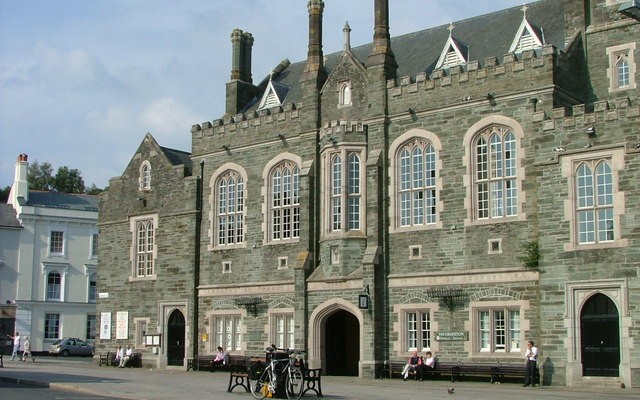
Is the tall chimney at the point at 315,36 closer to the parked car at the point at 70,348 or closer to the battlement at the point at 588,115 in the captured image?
the battlement at the point at 588,115

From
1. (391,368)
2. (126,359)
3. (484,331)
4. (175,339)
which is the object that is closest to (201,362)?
(175,339)

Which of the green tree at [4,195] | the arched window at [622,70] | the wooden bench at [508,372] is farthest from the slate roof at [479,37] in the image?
the green tree at [4,195]

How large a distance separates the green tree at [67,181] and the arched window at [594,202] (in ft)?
236

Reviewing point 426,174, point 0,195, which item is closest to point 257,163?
point 426,174

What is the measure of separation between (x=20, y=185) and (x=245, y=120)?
28954 millimetres

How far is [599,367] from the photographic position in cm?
2758

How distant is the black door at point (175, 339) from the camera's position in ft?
132

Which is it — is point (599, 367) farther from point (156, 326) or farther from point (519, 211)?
point (156, 326)

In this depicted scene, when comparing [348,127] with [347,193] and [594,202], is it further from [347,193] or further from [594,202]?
[594,202]

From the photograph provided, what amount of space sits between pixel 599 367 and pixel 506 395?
5.32 metres

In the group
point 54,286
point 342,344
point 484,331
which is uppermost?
point 54,286

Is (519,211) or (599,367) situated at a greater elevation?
(519,211)

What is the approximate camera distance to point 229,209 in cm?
3950

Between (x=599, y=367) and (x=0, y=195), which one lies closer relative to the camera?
(x=599, y=367)
